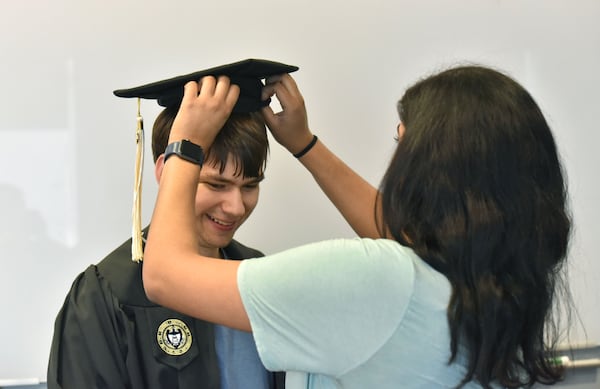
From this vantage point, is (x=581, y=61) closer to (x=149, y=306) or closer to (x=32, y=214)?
(x=149, y=306)

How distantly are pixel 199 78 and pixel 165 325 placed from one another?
49 cm

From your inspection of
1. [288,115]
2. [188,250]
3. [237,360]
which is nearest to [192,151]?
[188,250]

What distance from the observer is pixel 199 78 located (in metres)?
1.03

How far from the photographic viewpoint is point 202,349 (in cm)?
112

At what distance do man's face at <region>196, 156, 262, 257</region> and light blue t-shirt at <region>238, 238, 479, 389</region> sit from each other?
38cm

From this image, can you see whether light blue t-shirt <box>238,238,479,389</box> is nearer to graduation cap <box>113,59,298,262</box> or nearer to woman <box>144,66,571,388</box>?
woman <box>144,66,571,388</box>

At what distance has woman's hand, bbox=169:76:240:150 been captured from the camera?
0.93 meters

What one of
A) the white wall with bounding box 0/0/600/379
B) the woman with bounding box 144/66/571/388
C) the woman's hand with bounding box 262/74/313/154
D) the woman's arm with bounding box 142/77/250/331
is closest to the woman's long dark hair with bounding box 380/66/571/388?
the woman with bounding box 144/66/571/388

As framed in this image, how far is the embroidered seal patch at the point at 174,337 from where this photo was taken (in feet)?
3.60

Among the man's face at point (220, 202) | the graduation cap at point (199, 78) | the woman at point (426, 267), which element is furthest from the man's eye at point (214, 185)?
the woman at point (426, 267)

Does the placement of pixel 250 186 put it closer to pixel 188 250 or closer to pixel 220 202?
pixel 220 202

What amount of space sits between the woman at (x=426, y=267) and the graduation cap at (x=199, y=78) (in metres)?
0.24

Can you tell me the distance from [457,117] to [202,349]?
67cm

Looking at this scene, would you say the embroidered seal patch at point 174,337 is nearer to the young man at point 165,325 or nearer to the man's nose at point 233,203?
the young man at point 165,325
